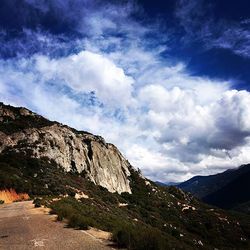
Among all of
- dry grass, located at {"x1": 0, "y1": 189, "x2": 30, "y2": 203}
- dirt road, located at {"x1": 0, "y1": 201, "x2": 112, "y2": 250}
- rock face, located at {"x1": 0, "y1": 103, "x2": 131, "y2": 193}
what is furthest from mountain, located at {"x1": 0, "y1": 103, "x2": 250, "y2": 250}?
dirt road, located at {"x1": 0, "y1": 201, "x2": 112, "y2": 250}

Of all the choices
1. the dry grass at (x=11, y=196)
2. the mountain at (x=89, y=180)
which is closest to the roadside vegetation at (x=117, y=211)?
the mountain at (x=89, y=180)

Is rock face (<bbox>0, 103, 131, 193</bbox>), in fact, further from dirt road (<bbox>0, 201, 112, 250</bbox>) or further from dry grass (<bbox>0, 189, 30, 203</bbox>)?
dirt road (<bbox>0, 201, 112, 250</bbox>)

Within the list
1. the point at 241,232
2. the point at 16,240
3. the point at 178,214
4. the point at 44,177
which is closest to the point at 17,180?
the point at 44,177

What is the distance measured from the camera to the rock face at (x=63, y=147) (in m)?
79.2

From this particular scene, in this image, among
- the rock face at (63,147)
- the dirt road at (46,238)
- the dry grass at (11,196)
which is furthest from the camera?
the rock face at (63,147)

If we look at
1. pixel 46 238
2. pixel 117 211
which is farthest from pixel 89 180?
pixel 46 238

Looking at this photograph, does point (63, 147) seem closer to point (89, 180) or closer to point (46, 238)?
point (89, 180)

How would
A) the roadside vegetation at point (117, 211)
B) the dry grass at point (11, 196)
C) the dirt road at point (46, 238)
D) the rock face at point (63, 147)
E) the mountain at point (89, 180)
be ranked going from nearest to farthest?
1. the dirt road at point (46, 238)
2. the roadside vegetation at point (117, 211)
3. the dry grass at point (11, 196)
4. the mountain at point (89, 180)
5. the rock face at point (63, 147)

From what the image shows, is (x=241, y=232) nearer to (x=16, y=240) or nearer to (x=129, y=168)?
(x=129, y=168)

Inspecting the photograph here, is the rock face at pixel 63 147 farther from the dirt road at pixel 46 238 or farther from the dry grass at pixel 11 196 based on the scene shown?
the dirt road at pixel 46 238

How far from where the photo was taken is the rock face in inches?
3120

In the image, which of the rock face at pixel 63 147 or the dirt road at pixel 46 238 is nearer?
the dirt road at pixel 46 238

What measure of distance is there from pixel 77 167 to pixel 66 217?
231 ft

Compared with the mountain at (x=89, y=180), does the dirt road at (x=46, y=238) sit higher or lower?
lower
